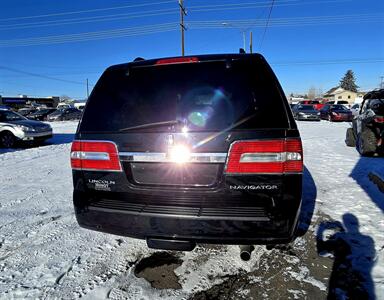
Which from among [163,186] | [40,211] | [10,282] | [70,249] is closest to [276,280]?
[163,186]

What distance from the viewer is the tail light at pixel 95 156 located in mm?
2445

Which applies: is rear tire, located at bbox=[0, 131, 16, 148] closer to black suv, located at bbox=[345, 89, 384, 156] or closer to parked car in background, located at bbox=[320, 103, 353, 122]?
black suv, located at bbox=[345, 89, 384, 156]

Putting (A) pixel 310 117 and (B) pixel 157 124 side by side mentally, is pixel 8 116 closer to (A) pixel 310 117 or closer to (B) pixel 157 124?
(B) pixel 157 124

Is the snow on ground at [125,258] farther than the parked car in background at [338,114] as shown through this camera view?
No

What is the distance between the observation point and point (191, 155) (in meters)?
2.24

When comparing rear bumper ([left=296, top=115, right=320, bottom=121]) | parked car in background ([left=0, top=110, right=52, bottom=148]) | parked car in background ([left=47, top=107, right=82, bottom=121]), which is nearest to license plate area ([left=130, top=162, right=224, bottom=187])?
parked car in background ([left=0, top=110, right=52, bottom=148])

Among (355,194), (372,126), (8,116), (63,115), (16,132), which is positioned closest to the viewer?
(355,194)

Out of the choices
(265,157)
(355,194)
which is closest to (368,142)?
(355,194)

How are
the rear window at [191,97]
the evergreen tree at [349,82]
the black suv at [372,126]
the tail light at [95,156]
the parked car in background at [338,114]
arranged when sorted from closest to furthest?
the rear window at [191,97] < the tail light at [95,156] < the black suv at [372,126] < the parked car in background at [338,114] < the evergreen tree at [349,82]

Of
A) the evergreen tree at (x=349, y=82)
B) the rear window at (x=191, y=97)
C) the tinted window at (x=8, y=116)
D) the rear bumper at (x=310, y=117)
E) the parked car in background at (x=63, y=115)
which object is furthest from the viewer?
the evergreen tree at (x=349, y=82)

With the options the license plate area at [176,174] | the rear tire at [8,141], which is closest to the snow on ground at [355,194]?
the license plate area at [176,174]

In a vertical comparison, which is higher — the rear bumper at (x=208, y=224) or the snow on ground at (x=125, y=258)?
the rear bumper at (x=208, y=224)

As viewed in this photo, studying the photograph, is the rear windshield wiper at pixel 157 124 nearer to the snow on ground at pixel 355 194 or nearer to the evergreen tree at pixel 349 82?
the snow on ground at pixel 355 194

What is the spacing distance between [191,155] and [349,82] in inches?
4847
